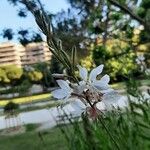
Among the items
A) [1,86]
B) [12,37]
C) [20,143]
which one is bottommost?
[1,86]

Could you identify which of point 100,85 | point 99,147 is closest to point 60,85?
point 100,85

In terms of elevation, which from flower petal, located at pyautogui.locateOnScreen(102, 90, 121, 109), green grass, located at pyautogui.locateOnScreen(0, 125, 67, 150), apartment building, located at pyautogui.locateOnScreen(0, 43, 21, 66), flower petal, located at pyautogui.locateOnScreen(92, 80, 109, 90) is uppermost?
flower petal, located at pyautogui.locateOnScreen(92, 80, 109, 90)

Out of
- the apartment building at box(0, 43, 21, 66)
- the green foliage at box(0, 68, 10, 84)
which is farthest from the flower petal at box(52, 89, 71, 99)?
the green foliage at box(0, 68, 10, 84)

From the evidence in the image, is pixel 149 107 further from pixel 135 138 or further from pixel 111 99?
pixel 111 99

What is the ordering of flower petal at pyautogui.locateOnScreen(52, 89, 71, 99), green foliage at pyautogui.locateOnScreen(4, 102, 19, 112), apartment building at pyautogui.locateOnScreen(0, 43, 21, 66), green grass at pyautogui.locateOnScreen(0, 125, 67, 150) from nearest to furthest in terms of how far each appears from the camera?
flower petal at pyautogui.locateOnScreen(52, 89, 71, 99) → green grass at pyautogui.locateOnScreen(0, 125, 67, 150) → green foliage at pyautogui.locateOnScreen(4, 102, 19, 112) → apartment building at pyautogui.locateOnScreen(0, 43, 21, 66)

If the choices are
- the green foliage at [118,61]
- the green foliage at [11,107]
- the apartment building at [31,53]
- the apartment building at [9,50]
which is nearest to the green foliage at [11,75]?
the apartment building at [9,50]

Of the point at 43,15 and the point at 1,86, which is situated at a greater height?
the point at 43,15

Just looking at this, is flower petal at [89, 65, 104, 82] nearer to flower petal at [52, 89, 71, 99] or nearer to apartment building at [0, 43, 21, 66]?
flower petal at [52, 89, 71, 99]

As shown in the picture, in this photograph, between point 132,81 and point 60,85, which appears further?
point 132,81
